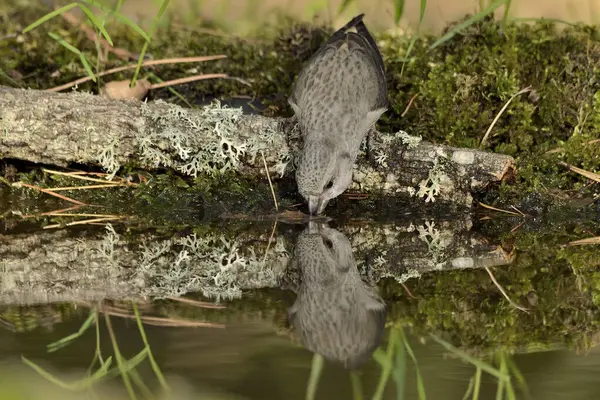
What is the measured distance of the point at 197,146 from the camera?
7.46 meters

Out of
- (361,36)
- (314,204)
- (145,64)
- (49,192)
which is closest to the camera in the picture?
(314,204)

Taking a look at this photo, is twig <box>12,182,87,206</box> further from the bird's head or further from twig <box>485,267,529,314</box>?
twig <box>485,267,529,314</box>

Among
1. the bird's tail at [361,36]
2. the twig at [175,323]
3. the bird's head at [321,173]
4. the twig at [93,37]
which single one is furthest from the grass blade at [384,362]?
the twig at [93,37]

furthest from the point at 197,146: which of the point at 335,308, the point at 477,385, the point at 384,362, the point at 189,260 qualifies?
the point at 477,385

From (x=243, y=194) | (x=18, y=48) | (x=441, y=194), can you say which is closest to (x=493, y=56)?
(x=441, y=194)

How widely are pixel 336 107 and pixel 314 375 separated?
380 centimetres

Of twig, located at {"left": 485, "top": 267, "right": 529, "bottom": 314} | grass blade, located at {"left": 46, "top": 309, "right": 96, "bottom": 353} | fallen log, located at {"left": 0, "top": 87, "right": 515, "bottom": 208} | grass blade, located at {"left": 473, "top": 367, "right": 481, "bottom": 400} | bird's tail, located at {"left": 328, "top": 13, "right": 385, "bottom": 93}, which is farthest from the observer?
bird's tail, located at {"left": 328, "top": 13, "right": 385, "bottom": 93}

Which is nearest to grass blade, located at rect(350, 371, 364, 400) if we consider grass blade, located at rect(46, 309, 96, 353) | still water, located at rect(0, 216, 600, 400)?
still water, located at rect(0, 216, 600, 400)

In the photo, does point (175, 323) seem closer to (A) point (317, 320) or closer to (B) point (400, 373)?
(A) point (317, 320)

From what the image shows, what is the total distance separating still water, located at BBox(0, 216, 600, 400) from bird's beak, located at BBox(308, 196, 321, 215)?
1.54ft

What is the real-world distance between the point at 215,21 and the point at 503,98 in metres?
3.92

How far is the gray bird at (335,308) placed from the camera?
12.9ft

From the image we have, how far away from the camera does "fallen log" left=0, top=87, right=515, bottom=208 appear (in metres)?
7.20

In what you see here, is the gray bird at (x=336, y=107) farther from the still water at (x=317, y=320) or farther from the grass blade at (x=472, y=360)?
the grass blade at (x=472, y=360)
